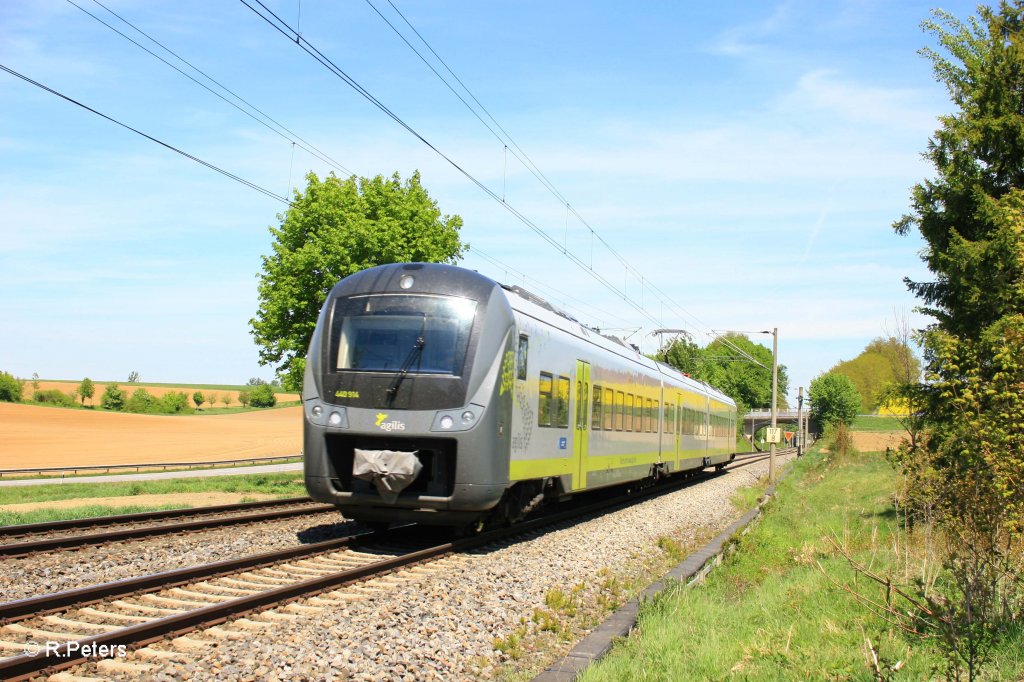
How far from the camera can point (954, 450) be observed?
8.45 m

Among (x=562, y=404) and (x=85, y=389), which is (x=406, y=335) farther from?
(x=85, y=389)

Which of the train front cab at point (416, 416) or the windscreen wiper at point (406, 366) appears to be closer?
the train front cab at point (416, 416)

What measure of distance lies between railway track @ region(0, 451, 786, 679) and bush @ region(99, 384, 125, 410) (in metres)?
100

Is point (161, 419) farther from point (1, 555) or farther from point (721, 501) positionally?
point (1, 555)

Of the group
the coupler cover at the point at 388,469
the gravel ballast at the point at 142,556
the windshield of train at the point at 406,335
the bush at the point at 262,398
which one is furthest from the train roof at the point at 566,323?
the bush at the point at 262,398

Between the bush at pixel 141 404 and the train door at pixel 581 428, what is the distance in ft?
319

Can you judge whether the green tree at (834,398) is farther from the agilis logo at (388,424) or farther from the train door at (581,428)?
the agilis logo at (388,424)

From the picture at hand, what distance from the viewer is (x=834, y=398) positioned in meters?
110

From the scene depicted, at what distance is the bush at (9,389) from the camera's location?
96.7 metres

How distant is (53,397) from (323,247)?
91096 millimetres

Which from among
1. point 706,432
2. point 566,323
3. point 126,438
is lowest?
point 126,438

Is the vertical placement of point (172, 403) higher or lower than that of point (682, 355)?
lower

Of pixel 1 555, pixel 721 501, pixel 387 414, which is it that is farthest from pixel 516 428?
pixel 721 501

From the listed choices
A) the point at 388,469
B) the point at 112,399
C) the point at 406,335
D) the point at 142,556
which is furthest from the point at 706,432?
the point at 112,399
